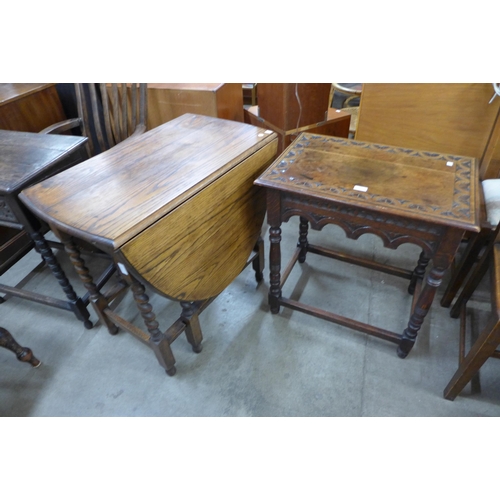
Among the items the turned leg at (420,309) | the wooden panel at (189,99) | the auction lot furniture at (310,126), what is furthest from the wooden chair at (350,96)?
the turned leg at (420,309)

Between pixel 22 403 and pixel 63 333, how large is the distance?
Result: 1.11 ft

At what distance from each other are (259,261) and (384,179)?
0.78m

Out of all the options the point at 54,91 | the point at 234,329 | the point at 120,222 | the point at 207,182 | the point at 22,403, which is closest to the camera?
the point at 120,222

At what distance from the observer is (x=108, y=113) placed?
1.80 meters

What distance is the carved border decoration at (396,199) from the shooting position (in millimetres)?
942

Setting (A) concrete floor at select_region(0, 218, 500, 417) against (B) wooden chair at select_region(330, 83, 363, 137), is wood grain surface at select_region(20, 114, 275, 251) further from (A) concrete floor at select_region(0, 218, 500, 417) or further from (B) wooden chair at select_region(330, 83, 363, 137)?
(B) wooden chair at select_region(330, 83, 363, 137)

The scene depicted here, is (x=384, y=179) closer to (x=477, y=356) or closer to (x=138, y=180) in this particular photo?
(x=477, y=356)

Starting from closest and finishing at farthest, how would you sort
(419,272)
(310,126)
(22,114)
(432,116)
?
(419,272) → (432,116) → (22,114) → (310,126)

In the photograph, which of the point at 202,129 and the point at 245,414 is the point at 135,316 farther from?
the point at 202,129

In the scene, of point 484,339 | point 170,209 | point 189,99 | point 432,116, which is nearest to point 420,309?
point 484,339

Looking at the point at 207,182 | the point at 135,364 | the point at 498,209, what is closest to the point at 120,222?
the point at 207,182

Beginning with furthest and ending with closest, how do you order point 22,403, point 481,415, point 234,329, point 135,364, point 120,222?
1. point 234,329
2. point 135,364
3. point 22,403
4. point 481,415
5. point 120,222

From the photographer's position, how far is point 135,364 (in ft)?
4.78

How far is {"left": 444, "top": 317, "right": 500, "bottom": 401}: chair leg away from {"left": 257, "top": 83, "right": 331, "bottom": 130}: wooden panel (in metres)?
1.53
